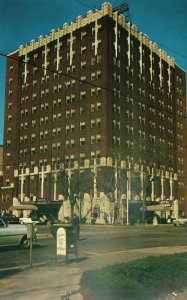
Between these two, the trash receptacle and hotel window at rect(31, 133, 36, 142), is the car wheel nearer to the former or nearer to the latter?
the trash receptacle

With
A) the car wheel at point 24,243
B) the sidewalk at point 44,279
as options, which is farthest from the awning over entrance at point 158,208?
the sidewalk at point 44,279

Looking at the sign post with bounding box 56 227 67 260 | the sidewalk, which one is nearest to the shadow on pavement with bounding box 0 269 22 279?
the sidewalk

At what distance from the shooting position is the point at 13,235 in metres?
20.7

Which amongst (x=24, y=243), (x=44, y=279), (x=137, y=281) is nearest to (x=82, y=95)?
(x=24, y=243)

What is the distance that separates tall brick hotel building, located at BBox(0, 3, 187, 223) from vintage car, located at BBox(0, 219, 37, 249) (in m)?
46.3

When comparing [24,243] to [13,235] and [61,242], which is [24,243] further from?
[61,242]

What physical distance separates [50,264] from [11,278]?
3.49 meters

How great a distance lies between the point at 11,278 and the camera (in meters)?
12.7

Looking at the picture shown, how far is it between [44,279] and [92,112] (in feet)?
205

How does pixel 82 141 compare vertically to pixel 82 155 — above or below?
above

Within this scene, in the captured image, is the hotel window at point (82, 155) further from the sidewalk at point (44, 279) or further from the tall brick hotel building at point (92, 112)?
the sidewalk at point (44, 279)

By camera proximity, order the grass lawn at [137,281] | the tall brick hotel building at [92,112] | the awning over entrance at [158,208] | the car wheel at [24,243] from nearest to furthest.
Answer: the grass lawn at [137,281]
the car wheel at [24,243]
the awning over entrance at [158,208]
the tall brick hotel building at [92,112]

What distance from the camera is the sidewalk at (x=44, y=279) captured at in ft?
33.5

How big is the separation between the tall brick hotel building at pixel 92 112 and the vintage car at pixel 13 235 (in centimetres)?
4633
